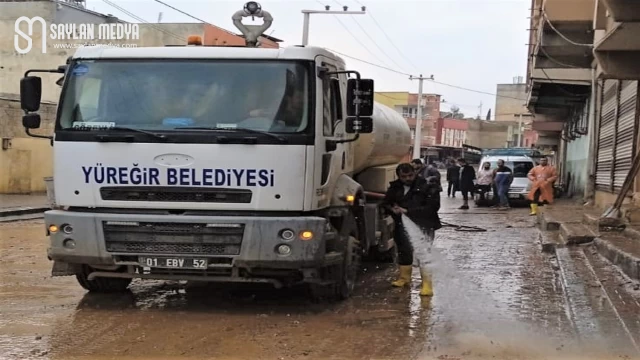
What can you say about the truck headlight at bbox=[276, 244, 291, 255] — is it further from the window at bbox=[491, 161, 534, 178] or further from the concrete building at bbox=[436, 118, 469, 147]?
the concrete building at bbox=[436, 118, 469, 147]

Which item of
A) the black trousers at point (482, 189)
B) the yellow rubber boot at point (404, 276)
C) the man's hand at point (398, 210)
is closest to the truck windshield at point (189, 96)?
the man's hand at point (398, 210)

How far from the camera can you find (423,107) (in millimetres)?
74250

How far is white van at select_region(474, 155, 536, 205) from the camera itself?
2216cm

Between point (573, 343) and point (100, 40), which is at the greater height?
point (100, 40)

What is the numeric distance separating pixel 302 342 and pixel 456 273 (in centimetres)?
402

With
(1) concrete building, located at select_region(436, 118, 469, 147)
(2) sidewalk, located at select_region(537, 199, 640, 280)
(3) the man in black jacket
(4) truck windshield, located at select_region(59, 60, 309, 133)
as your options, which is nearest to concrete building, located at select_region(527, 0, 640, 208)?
(2) sidewalk, located at select_region(537, 199, 640, 280)

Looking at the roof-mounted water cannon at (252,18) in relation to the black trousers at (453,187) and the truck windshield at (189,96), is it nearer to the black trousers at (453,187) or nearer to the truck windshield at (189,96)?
the truck windshield at (189,96)

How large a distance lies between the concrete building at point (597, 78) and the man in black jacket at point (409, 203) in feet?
12.0

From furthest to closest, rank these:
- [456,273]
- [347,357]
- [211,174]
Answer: [456,273] < [211,174] < [347,357]

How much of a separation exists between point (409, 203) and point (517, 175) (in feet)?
52.4

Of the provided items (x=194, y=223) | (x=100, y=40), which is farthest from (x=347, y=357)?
(x=100, y=40)

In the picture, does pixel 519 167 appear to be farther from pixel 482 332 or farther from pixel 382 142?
pixel 482 332

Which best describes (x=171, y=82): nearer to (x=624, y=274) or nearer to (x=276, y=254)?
(x=276, y=254)

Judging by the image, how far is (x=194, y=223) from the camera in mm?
6215
